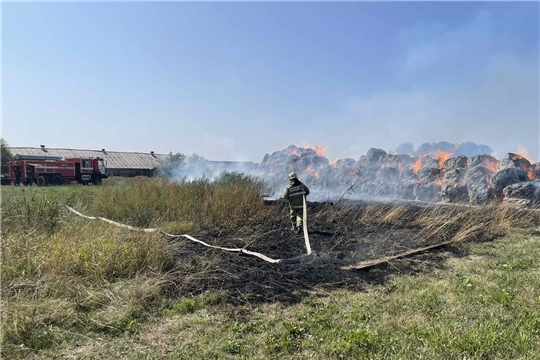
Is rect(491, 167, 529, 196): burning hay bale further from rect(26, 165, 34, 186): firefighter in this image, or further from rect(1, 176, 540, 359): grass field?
rect(26, 165, 34, 186): firefighter

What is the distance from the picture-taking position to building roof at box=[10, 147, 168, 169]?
42.8 m

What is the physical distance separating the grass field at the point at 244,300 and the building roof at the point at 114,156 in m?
40.2

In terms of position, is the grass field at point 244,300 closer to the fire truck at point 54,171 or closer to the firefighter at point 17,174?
the fire truck at point 54,171

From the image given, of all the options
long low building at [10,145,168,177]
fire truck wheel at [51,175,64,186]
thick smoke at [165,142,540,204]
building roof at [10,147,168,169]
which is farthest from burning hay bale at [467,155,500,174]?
building roof at [10,147,168,169]

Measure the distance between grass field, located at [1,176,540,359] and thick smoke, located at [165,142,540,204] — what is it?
495cm

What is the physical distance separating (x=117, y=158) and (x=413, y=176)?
39598mm

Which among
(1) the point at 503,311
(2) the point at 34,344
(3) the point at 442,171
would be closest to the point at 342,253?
(1) the point at 503,311

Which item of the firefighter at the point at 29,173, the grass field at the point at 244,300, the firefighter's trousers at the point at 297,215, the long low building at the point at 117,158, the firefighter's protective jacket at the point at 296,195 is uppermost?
the long low building at the point at 117,158

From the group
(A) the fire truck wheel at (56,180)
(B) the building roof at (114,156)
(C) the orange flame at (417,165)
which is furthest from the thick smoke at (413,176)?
(B) the building roof at (114,156)

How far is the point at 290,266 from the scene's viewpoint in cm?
542

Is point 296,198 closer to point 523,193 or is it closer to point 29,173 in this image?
point 523,193

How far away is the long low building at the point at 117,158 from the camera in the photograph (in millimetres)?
42438

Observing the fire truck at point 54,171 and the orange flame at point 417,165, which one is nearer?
the orange flame at point 417,165

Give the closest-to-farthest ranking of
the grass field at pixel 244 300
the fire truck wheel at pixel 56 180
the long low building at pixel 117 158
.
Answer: the grass field at pixel 244 300, the fire truck wheel at pixel 56 180, the long low building at pixel 117 158
